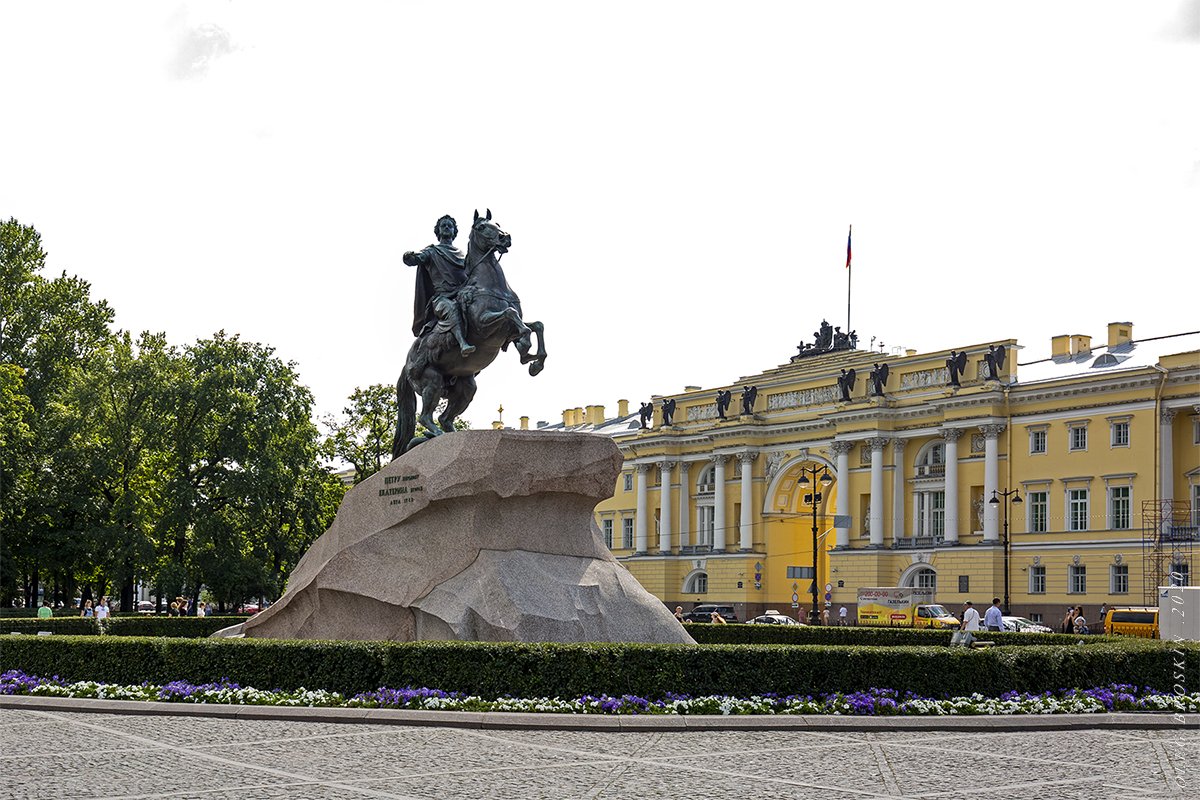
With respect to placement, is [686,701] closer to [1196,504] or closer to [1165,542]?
[1165,542]

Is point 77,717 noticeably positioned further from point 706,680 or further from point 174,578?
point 174,578

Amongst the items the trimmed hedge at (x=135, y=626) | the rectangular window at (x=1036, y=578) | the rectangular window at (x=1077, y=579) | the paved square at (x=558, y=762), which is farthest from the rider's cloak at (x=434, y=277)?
the rectangular window at (x=1036, y=578)

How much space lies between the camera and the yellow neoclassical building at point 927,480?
6338 centimetres

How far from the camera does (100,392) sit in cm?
5012

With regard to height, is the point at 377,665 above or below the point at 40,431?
below

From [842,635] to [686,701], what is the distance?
10.5m

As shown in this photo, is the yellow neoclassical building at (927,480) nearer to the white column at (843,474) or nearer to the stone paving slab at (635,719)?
the white column at (843,474)

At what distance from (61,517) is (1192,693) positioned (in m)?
40.0

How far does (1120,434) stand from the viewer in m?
64.6

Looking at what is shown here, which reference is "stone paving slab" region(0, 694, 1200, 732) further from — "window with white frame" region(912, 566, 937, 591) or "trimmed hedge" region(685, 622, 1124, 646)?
"window with white frame" region(912, 566, 937, 591)

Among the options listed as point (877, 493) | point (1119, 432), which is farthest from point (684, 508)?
point (1119, 432)

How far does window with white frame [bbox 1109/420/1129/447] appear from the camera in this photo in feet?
210

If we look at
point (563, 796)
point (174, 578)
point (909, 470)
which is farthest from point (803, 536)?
point (563, 796)

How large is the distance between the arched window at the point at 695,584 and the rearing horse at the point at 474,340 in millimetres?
66848
